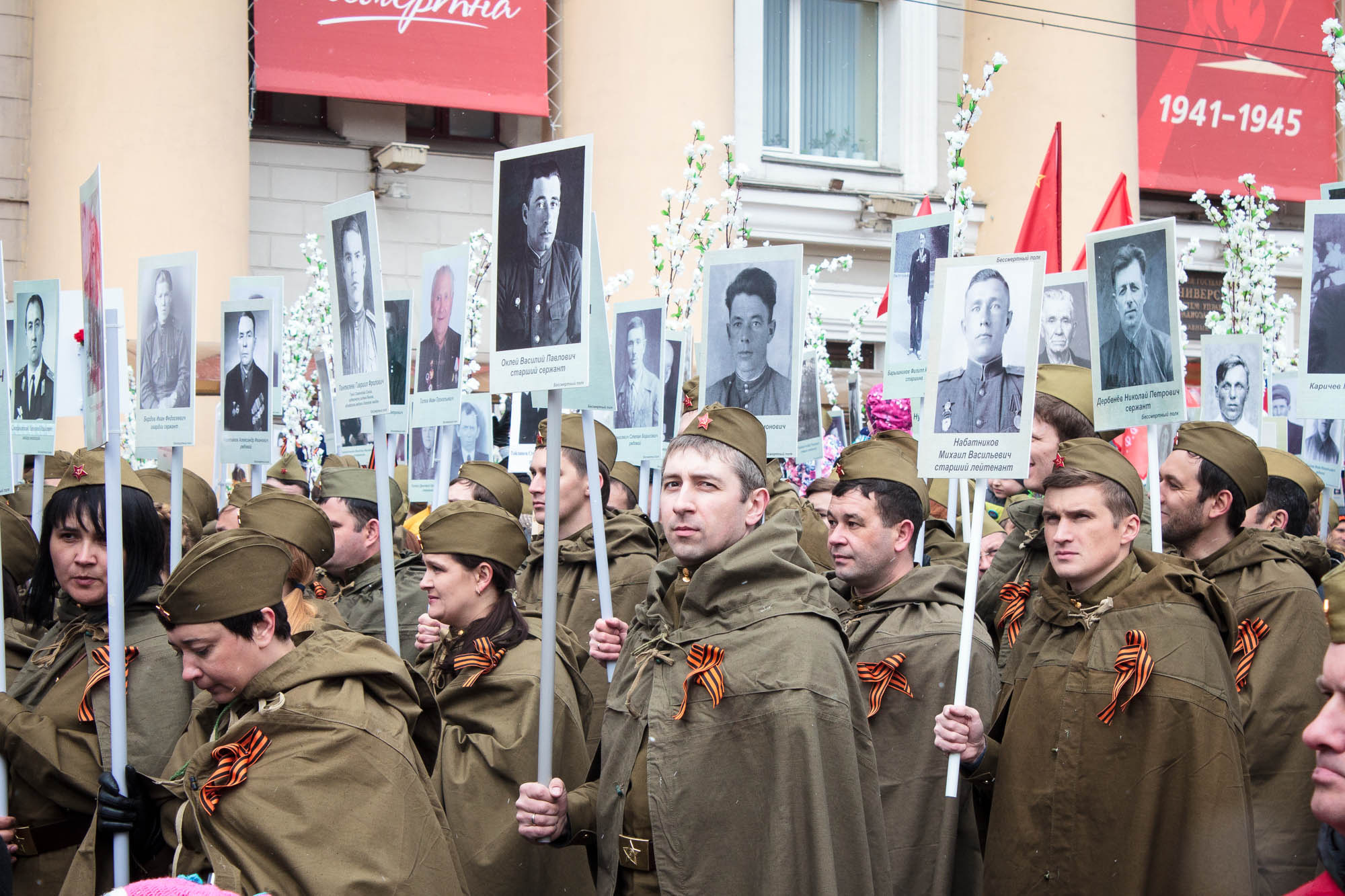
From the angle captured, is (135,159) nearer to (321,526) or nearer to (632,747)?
(321,526)

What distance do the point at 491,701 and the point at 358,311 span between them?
4.93 feet

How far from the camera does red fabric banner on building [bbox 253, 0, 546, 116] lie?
543 inches

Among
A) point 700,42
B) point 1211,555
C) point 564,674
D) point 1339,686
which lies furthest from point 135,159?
point 1339,686

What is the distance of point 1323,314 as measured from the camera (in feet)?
17.2

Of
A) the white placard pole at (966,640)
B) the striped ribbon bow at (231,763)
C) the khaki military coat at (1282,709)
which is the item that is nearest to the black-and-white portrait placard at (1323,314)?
the khaki military coat at (1282,709)

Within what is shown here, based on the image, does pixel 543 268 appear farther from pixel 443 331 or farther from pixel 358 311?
pixel 443 331

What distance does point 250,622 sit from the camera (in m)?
3.47

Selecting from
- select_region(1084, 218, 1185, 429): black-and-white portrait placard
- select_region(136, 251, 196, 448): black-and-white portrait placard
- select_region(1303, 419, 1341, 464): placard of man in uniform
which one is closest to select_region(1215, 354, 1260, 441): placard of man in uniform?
select_region(1303, 419, 1341, 464): placard of man in uniform

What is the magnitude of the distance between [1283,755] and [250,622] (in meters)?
3.39

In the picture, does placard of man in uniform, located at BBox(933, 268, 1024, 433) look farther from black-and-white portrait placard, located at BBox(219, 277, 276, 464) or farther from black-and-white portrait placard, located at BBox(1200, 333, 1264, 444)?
black-and-white portrait placard, located at BBox(219, 277, 276, 464)

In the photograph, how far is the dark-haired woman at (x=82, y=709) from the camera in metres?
4.00

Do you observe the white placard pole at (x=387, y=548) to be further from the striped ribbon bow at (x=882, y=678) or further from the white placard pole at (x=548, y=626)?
the striped ribbon bow at (x=882, y=678)

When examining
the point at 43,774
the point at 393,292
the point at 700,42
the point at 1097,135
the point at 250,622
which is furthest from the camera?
the point at 1097,135

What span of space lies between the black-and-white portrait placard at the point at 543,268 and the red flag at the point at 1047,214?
195 inches
